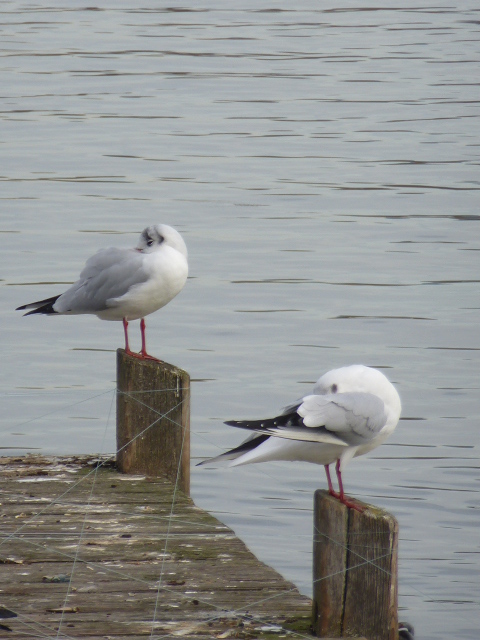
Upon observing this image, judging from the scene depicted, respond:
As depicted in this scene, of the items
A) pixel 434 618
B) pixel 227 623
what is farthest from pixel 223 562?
pixel 434 618

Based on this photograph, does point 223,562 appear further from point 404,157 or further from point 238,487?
point 404,157

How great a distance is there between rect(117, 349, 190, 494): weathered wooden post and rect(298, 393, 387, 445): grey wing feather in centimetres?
151

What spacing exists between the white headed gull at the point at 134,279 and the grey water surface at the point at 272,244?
1768 millimetres

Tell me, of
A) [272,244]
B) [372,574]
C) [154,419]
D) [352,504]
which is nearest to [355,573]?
[372,574]

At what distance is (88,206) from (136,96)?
8.07 meters

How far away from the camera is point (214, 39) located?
31.8 metres

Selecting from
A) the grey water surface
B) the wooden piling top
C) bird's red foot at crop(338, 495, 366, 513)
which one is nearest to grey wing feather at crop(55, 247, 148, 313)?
the wooden piling top

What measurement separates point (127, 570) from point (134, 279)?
83.6 inches

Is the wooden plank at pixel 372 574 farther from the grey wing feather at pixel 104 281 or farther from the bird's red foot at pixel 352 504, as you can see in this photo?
the grey wing feather at pixel 104 281

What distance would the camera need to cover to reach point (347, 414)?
4.80m

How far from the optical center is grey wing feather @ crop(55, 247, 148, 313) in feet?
22.7

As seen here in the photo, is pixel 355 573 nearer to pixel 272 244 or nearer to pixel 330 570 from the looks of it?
pixel 330 570

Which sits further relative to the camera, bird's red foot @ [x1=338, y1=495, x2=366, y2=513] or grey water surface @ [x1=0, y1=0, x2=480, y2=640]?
grey water surface @ [x1=0, y1=0, x2=480, y2=640]

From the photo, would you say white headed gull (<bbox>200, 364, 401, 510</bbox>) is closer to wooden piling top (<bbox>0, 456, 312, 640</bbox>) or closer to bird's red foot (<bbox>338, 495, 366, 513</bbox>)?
bird's red foot (<bbox>338, 495, 366, 513</bbox>)
